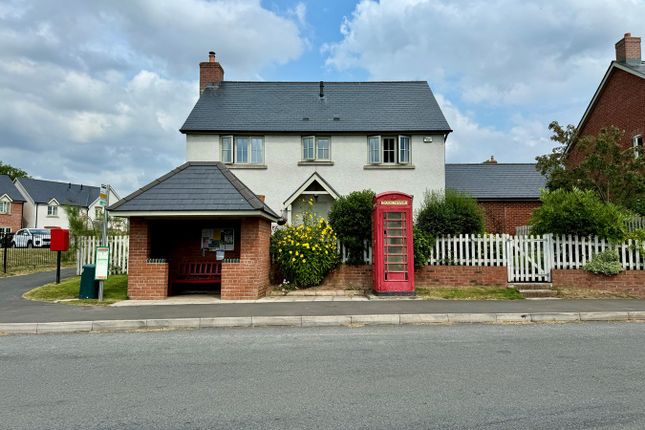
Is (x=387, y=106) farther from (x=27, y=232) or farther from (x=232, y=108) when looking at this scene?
(x=27, y=232)

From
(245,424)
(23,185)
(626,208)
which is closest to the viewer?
(245,424)

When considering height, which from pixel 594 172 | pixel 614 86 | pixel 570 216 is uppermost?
pixel 614 86

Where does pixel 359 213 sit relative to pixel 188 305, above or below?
above

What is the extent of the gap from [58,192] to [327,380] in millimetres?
60752

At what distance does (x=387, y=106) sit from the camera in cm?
2145

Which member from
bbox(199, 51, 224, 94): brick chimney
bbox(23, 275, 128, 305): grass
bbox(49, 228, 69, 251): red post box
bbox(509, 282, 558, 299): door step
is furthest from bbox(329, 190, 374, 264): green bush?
bbox(199, 51, 224, 94): brick chimney

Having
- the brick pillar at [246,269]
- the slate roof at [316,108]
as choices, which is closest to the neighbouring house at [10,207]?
the slate roof at [316,108]

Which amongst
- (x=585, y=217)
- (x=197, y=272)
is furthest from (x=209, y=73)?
(x=585, y=217)

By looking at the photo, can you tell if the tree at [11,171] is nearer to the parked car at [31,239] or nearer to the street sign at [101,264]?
the parked car at [31,239]

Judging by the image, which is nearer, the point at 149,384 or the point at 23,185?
the point at 149,384

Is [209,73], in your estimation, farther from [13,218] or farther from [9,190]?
[9,190]

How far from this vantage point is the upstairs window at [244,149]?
2000 cm

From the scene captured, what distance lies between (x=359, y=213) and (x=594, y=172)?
28.8 ft

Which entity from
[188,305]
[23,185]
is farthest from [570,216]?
[23,185]
